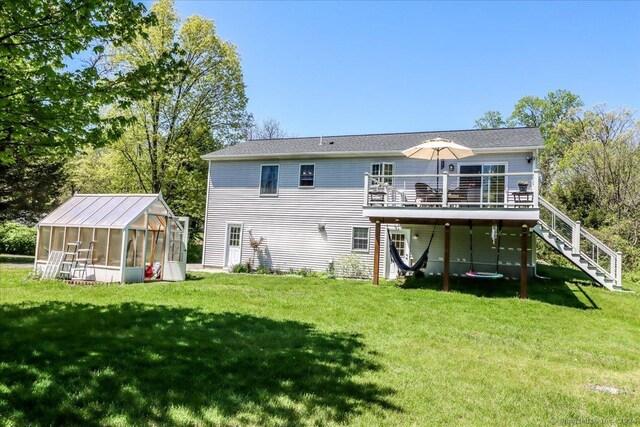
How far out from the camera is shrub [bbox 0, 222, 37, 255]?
22.7 m

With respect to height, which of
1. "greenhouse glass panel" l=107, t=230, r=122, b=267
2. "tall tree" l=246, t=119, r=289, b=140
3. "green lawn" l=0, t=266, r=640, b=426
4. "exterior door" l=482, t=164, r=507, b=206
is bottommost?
"green lawn" l=0, t=266, r=640, b=426

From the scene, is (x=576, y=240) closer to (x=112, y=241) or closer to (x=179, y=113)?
(x=112, y=241)

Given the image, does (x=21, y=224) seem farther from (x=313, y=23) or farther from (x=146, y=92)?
(x=146, y=92)

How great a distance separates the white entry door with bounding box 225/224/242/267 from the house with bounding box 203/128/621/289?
0.14 ft

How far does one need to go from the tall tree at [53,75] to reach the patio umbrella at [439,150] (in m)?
8.06

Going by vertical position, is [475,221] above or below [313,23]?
below

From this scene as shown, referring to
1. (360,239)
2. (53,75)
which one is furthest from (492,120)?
(53,75)

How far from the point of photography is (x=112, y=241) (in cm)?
1209

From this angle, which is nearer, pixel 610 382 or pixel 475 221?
pixel 610 382

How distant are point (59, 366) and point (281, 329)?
3.12 metres

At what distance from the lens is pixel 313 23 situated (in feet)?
44.5

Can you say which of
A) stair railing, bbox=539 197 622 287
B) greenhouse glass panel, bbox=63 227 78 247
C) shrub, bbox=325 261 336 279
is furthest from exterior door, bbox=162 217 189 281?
stair railing, bbox=539 197 622 287

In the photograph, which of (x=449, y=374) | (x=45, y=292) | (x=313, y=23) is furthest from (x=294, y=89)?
(x=449, y=374)

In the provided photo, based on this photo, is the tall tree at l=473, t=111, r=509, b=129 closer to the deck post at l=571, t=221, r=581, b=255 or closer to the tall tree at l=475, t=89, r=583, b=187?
the tall tree at l=475, t=89, r=583, b=187
